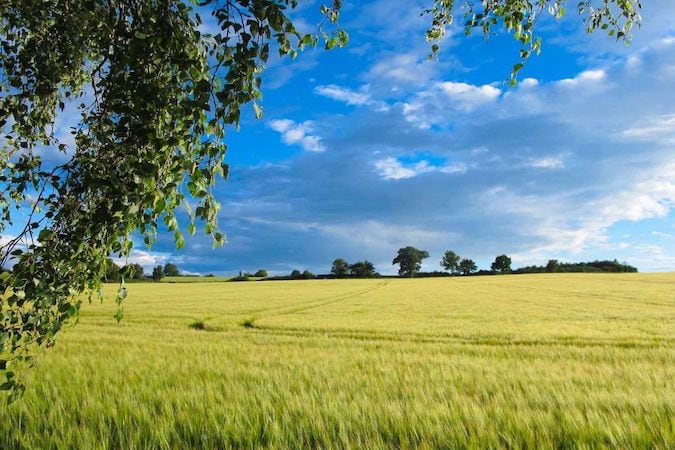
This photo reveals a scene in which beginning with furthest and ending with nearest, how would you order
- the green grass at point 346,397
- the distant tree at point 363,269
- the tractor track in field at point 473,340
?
the distant tree at point 363,269 → the tractor track in field at point 473,340 → the green grass at point 346,397

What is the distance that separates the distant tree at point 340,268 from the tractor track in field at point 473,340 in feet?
435

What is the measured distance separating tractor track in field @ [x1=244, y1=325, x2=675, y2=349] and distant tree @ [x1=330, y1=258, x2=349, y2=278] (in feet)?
435

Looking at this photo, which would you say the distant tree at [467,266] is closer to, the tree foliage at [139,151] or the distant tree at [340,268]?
the distant tree at [340,268]

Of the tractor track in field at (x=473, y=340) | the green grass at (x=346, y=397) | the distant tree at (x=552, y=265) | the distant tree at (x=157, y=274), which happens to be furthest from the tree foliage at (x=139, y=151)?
the distant tree at (x=552, y=265)

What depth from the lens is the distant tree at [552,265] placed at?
129550mm

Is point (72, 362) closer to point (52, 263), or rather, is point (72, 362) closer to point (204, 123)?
point (52, 263)

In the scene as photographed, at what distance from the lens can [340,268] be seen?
15888 centimetres

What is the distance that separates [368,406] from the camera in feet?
16.3

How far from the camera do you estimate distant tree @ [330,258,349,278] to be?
151m

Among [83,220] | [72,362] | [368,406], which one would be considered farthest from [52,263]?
[72,362]

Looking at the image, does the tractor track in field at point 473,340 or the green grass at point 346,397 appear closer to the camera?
the green grass at point 346,397

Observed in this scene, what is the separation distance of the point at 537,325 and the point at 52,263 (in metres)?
16.6

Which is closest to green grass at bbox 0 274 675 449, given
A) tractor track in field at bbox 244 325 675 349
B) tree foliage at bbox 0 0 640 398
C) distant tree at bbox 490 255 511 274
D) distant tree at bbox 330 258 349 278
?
→ tractor track in field at bbox 244 325 675 349

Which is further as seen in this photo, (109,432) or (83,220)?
(109,432)
